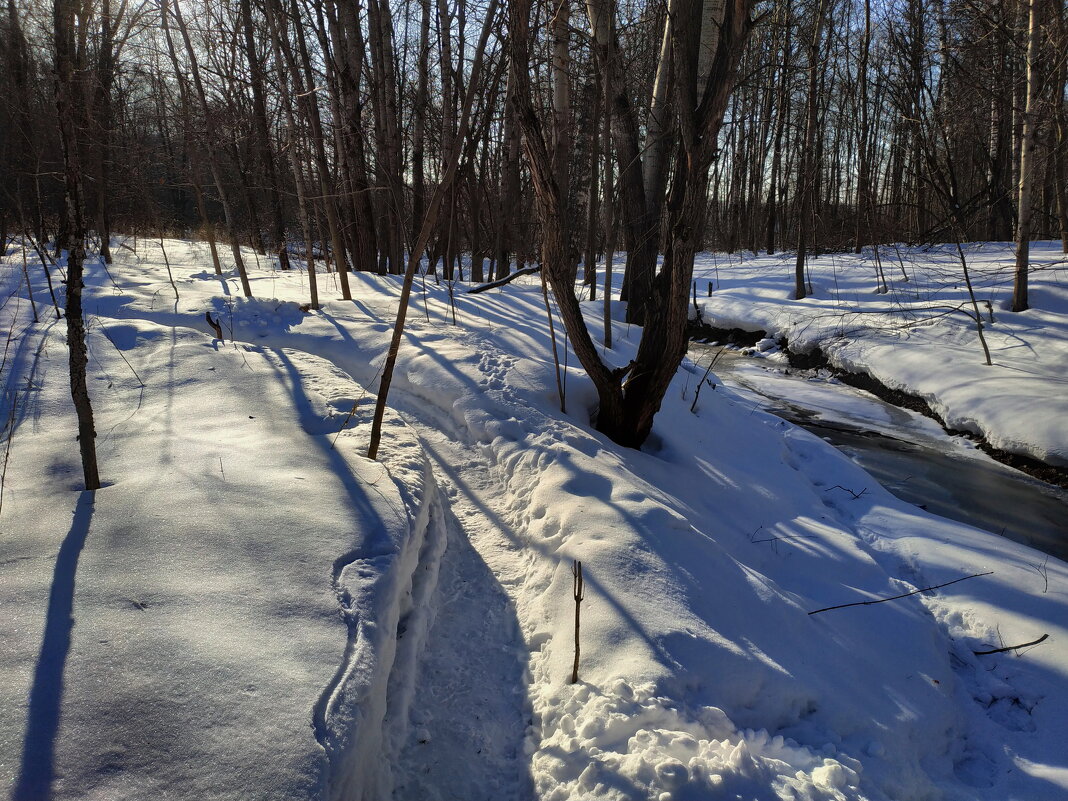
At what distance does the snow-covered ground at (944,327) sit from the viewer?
7656mm

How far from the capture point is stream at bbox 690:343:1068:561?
19.4 ft

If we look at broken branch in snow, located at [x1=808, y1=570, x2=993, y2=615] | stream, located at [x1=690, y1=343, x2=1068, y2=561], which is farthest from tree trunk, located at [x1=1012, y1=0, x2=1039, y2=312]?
broken branch in snow, located at [x1=808, y1=570, x2=993, y2=615]

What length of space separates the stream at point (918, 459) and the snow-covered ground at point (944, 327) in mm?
429

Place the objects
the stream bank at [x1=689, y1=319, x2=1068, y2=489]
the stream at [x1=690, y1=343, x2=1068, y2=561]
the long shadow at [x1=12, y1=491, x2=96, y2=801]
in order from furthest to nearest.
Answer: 1. the stream bank at [x1=689, y1=319, x2=1068, y2=489]
2. the stream at [x1=690, y1=343, x2=1068, y2=561]
3. the long shadow at [x1=12, y1=491, x2=96, y2=801]

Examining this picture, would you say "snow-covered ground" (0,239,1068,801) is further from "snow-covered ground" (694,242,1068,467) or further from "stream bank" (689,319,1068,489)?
"snow-covered ground" (694,242,1068,467)

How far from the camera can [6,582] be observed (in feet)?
7.81

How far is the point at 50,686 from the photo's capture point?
1934 mm

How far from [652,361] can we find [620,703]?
3171mm

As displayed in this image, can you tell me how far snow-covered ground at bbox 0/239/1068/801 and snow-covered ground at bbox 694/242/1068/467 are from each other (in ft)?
10.3

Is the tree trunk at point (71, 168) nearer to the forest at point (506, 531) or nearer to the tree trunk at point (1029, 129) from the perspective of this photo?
the forest at point (506, 531)

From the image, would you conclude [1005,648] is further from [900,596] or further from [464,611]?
[464,611]

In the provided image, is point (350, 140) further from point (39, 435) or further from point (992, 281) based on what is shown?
point (992, 281)

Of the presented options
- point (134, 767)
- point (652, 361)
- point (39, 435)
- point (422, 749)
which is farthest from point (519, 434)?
point (134, 767)

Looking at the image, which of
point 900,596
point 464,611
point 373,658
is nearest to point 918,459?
point 900,596
